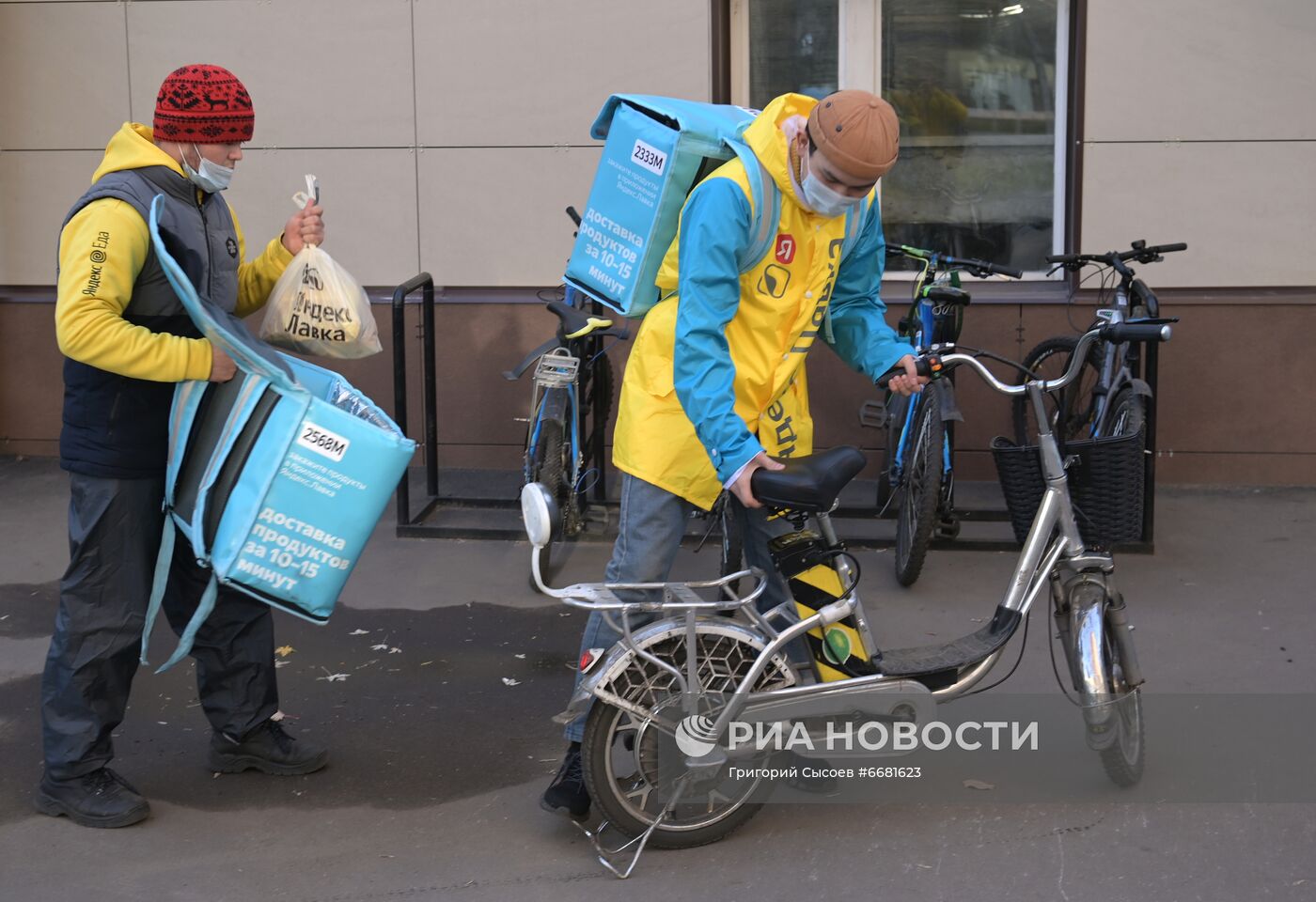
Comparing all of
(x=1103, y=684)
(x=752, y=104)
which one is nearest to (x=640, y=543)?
(x=1103, y=684)

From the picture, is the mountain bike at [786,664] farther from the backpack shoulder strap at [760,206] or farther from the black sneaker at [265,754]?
the black sneaker at [265,754]

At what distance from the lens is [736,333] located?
3814 mm

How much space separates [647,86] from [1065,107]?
212 cm

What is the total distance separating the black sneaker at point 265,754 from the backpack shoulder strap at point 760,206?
201cm

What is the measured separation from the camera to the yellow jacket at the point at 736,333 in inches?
141

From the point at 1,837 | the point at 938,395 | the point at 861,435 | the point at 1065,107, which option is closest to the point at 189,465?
the point at 1,837

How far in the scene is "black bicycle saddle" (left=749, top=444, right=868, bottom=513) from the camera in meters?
3.54

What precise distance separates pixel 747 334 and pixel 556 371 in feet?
8.75

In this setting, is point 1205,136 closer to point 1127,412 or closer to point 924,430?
point 1127,412

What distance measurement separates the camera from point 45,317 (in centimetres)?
809

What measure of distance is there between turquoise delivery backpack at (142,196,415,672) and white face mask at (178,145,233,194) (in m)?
0.19

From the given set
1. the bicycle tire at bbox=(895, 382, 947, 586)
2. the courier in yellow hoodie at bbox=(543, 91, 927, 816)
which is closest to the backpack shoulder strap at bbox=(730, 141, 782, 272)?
the courier in yellow hoodie at bbox=(543, 91, 927, 816)

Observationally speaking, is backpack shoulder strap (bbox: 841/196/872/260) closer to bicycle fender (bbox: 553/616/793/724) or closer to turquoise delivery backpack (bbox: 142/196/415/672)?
bicycle fender (bbox: 553/616/793/724)

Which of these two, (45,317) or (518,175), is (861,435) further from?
(45,317)
